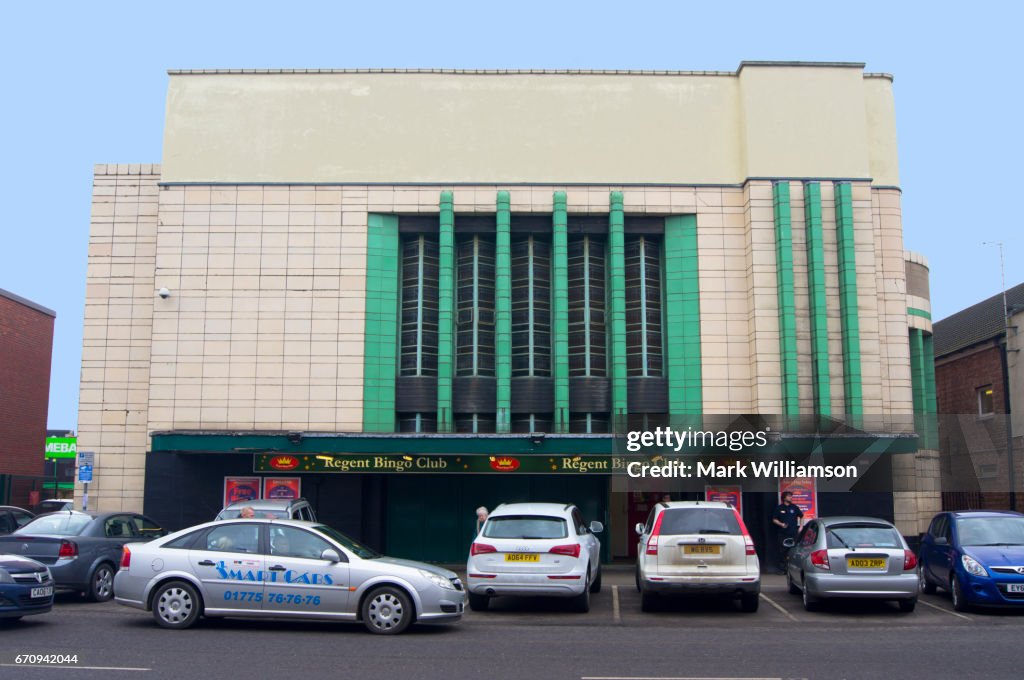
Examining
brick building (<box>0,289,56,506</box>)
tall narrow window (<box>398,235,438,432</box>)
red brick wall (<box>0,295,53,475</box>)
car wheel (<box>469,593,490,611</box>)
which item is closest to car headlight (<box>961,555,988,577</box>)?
car wheel (<box>469,593,490,611</box>)

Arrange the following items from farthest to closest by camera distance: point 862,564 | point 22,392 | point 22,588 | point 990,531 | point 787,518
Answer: point 22,392, point 787,518, point 990,531, point 862,564, point 22,588

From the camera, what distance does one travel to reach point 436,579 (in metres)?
11.9

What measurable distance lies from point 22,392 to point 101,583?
2476 cm

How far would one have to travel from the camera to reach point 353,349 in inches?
893

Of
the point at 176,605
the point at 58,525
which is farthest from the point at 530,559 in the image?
the point at 58,525

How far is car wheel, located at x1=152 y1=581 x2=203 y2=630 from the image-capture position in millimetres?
11750

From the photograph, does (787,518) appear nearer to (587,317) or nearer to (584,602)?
(587,317)

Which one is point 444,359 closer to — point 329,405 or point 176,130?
point 329,405

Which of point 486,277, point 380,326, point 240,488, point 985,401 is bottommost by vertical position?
point 240,488

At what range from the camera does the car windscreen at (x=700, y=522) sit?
13.6 metres

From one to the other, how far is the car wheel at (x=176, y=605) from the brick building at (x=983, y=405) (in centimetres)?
2558

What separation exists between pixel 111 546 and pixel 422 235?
11.4 metres

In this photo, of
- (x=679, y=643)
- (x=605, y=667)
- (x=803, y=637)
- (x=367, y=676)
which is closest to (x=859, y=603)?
(x=803, y=637)

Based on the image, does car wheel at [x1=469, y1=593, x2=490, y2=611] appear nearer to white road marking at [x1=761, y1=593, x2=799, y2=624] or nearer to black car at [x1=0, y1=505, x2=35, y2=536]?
white road marking at [x1=761, y1=593, x2=799, y2=624]
